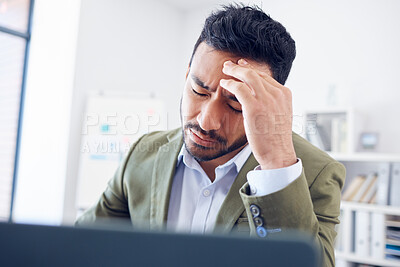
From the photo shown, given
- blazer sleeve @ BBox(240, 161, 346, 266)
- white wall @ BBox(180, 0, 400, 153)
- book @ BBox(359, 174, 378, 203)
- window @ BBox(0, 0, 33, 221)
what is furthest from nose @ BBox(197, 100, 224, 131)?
window @ BBox(0, 0, 33, 221)

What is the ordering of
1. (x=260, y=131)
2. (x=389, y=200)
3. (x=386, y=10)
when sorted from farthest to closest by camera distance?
(x=386, y=10)
(x=389, y=200)
(x=260, y=131)

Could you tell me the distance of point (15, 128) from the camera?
3260 mm

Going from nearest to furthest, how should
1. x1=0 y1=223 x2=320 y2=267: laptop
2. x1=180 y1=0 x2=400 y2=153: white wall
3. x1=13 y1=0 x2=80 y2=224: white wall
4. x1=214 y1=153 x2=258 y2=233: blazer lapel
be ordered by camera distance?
x1=0 y1=223 x2=320 y2=267: laptop → x1=214 y1=153 x2=258 y2=233: blazer lapel → x1=180 y1=0 x2=400 y2=153: white wall → x1=13 y1=0 x2=80 y2=224: white wall

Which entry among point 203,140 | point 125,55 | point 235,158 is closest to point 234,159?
point 235,158

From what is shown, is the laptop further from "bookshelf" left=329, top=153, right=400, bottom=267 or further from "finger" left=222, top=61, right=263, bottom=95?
"bookshelf" left=329, top=153, right=400, bottom=267

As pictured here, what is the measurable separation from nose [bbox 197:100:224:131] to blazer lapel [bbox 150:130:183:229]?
0.67 feet

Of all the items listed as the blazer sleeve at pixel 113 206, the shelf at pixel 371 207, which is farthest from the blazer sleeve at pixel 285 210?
the shelf at pixel 371 207

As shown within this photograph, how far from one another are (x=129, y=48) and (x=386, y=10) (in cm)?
245

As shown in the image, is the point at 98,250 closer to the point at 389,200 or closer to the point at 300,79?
the point at 389,200

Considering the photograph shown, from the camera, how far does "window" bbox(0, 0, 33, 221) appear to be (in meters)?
3.21

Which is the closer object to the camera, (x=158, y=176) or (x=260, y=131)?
(x=260, y=131)

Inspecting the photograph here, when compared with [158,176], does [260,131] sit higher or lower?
higher

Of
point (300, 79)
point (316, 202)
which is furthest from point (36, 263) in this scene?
point (300, 79)

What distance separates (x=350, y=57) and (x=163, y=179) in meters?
2.59
